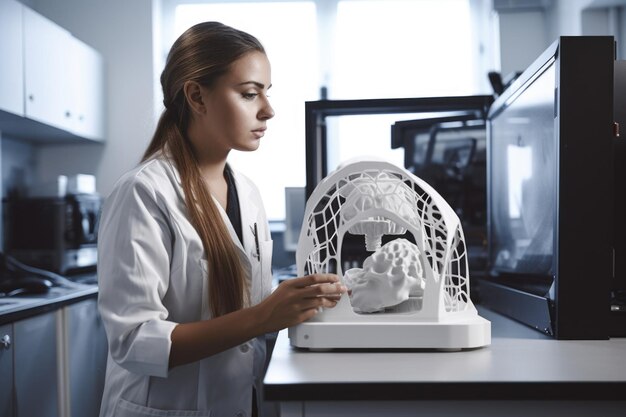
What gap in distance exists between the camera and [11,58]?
2.73m

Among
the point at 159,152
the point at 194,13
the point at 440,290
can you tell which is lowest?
the point at 440,290

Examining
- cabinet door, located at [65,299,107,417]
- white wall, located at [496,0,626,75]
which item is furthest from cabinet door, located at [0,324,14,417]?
white wall, located at [496,0,626,75]

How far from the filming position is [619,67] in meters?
1.11

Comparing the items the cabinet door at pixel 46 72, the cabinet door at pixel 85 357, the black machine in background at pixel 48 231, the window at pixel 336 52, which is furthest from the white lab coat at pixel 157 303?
the window at pixel 336 52

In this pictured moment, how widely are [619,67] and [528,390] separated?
0.68 meters

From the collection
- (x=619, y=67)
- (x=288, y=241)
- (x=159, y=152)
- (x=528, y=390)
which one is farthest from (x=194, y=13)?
(x=528, y=390)

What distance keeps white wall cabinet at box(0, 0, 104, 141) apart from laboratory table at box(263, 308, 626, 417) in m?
2.35

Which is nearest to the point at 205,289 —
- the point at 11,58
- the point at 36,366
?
the point at 36,366

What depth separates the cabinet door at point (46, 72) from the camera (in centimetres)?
288

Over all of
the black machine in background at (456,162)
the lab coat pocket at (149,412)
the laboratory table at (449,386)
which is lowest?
the lab coat pocket at (149,412)

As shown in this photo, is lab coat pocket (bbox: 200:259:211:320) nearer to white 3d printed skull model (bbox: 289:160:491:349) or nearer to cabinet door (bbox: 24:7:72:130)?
white 3d printed skull model (bbox: 289:160:491:349)

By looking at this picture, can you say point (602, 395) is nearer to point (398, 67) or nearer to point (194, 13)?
point (398, 67)

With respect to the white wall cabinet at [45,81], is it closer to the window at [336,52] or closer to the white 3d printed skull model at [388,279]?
the window at [336,52]

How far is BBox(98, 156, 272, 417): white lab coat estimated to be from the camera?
3.18ft
